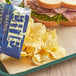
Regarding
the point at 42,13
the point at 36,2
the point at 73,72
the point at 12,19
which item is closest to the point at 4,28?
the point at 12,19

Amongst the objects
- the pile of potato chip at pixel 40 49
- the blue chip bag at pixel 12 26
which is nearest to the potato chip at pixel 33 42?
the pile of potato chip at pixel 40 49

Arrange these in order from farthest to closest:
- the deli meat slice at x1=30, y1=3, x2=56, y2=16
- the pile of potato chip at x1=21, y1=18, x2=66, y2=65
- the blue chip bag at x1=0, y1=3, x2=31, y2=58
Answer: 1. the deli meat slice at x1=30, y1=3, x2=56, y2=16
2. the pile of potato chip at x1=21, y1=18, x2=66, y2=65
3. the blue chip bag at x1=0, y1=3, x2=31, y2=58

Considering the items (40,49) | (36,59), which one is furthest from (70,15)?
(36,59)

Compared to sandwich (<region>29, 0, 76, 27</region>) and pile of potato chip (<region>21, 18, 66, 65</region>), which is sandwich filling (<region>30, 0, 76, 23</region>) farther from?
pile of potato chip (<region>21, 18, 66, 65</region>)

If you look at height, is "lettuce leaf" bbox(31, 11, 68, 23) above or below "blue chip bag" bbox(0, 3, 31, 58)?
below

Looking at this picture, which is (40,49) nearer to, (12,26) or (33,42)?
(33,42)

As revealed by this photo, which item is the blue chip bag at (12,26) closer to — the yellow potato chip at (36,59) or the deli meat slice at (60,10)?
the yellow potato chip at (36,59)

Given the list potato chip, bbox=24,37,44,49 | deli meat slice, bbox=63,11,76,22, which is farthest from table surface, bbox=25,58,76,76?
deli meat slice, bbox=63,11,76,22
